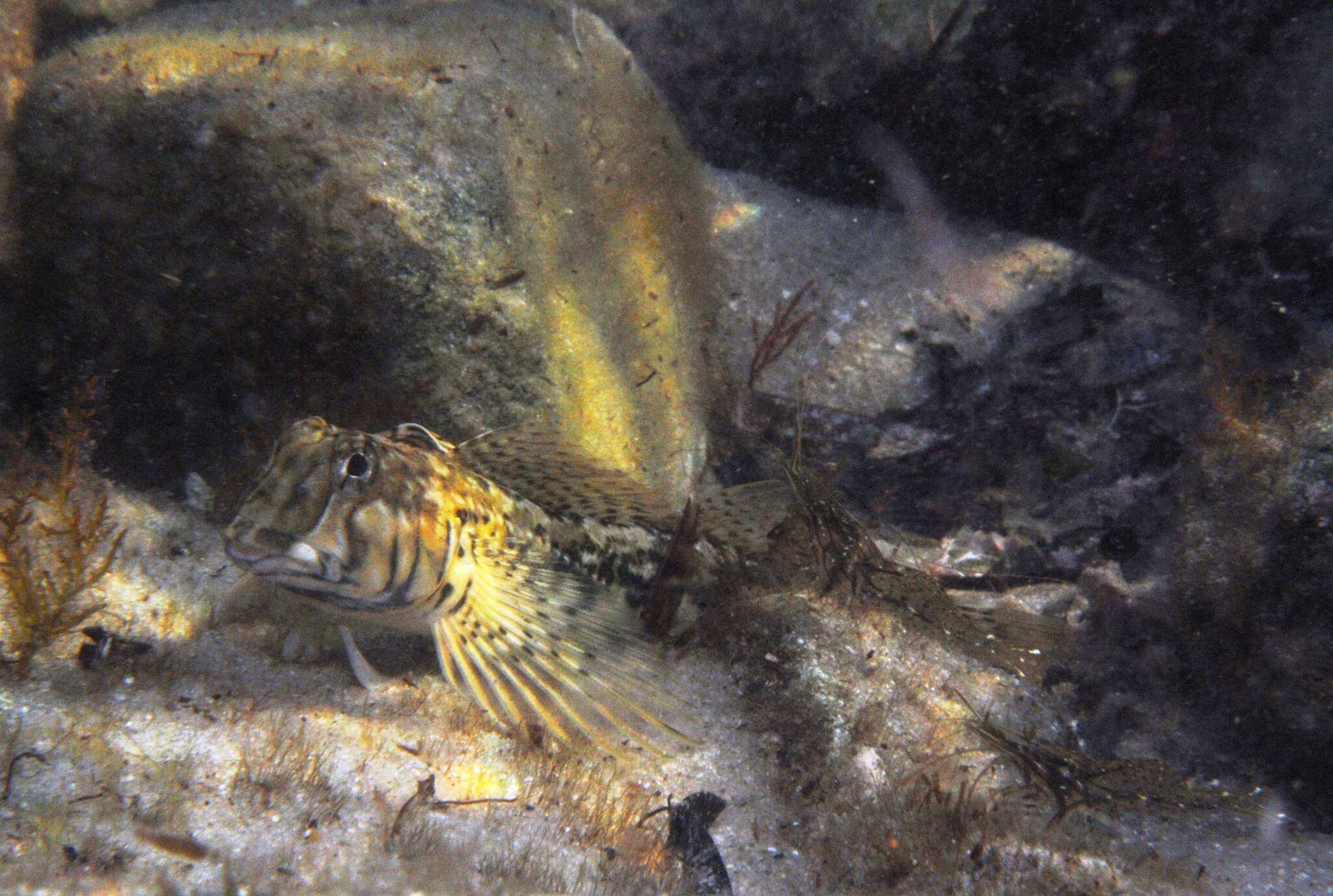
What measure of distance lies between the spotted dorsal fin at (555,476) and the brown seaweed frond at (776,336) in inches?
56.5

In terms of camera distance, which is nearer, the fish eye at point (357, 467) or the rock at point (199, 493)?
the fish eye at point (357, 467)

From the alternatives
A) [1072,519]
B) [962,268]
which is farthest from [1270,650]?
[962,268]

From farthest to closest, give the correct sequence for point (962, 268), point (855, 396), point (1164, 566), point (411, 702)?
point (962, 268), point (855, 396), point (1164, 566), point (411, 702)

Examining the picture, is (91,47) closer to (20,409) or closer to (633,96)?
(20,409)

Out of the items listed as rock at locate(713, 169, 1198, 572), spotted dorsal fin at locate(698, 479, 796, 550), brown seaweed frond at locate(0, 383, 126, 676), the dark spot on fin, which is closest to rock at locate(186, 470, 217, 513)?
brown seaweed frond at locate(0, 383, 126, 676)

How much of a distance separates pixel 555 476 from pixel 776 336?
2029mm

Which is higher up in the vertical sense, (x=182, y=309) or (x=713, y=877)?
(x=182, y=309)

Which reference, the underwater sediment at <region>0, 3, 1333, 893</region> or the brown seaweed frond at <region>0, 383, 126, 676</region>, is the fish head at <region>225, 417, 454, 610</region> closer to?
the underwater sediment at <region>0, 3, 1333, 893</region>

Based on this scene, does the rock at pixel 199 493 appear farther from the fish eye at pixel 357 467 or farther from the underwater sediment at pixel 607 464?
the fish eye at pixel 357 467

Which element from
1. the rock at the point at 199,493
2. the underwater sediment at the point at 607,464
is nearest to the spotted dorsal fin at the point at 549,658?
the underwater sediment at the point at 607,464

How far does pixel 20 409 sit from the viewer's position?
3.67 metres

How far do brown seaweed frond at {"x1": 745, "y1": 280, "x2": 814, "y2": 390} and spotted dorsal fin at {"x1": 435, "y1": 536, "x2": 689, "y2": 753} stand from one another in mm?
2141

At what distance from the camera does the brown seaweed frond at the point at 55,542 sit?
2.73m

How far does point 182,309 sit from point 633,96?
Answer: 3.30 meters
